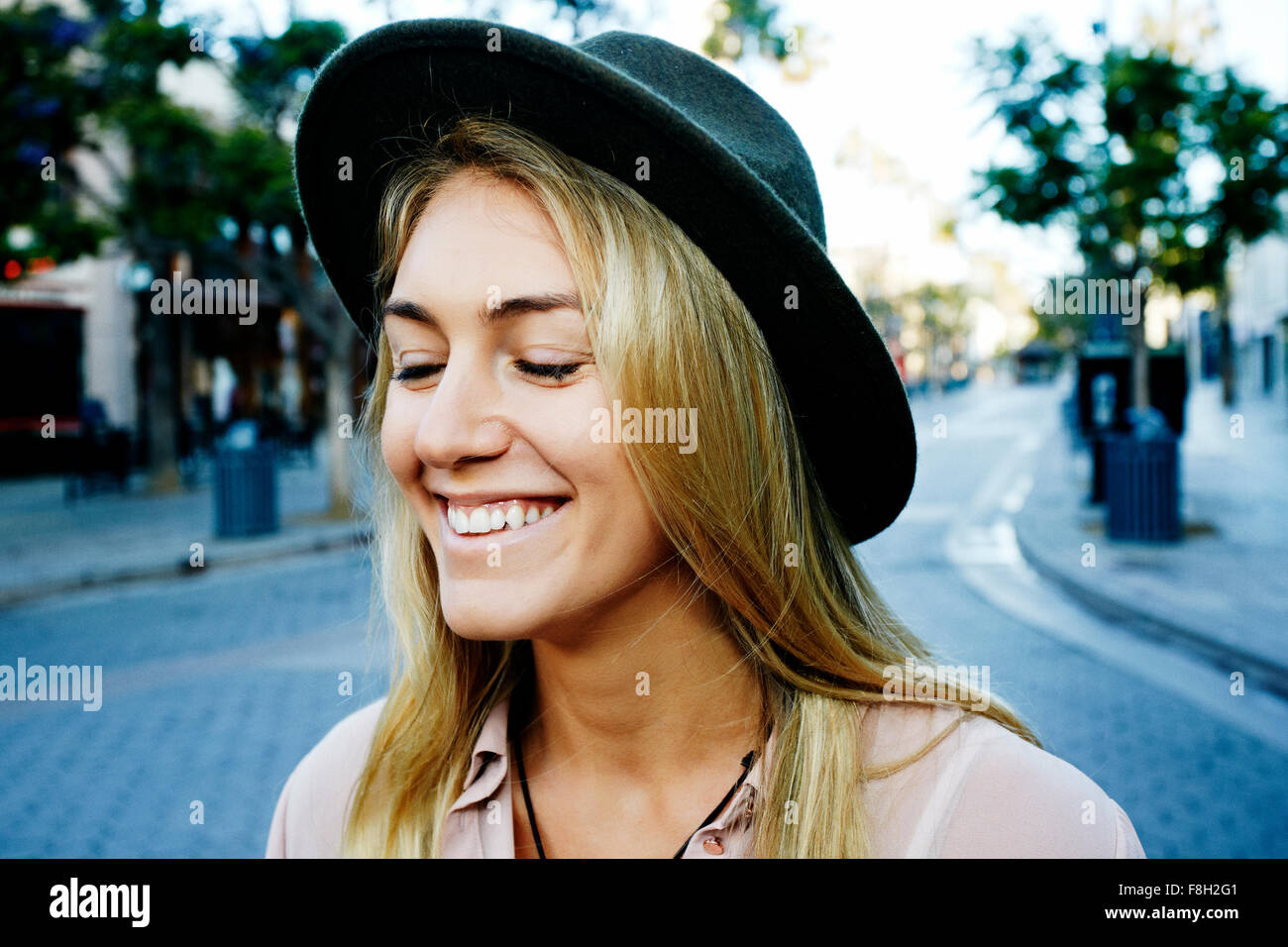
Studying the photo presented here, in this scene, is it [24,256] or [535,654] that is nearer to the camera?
[535,654]

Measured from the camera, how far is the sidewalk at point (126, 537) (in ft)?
29.9

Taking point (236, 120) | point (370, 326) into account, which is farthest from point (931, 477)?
point (370, 326)

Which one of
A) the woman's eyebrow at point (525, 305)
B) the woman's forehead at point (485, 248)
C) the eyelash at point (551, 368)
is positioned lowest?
the eyelash at point (551, 368)

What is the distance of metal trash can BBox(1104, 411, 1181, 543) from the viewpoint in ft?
30.2

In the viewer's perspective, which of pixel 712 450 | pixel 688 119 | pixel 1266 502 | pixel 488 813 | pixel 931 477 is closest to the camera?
pixel 688 119

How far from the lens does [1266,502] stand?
1173 centimetres

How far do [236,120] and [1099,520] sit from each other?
10335 millimetres

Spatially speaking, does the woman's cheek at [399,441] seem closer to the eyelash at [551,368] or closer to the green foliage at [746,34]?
the eyelash at [551,368]

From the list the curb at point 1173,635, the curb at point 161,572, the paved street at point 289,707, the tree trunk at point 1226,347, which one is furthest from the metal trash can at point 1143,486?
the tree trunk at point 1226,347

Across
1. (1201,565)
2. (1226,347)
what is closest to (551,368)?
(1201,565)

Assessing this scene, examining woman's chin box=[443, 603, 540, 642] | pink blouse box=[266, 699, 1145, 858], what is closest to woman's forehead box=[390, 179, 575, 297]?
woman's chin box=[443, 603, 540, 642]

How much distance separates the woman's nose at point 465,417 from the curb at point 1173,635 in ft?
17.4

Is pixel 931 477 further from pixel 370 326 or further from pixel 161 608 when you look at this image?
pixel 370 326
